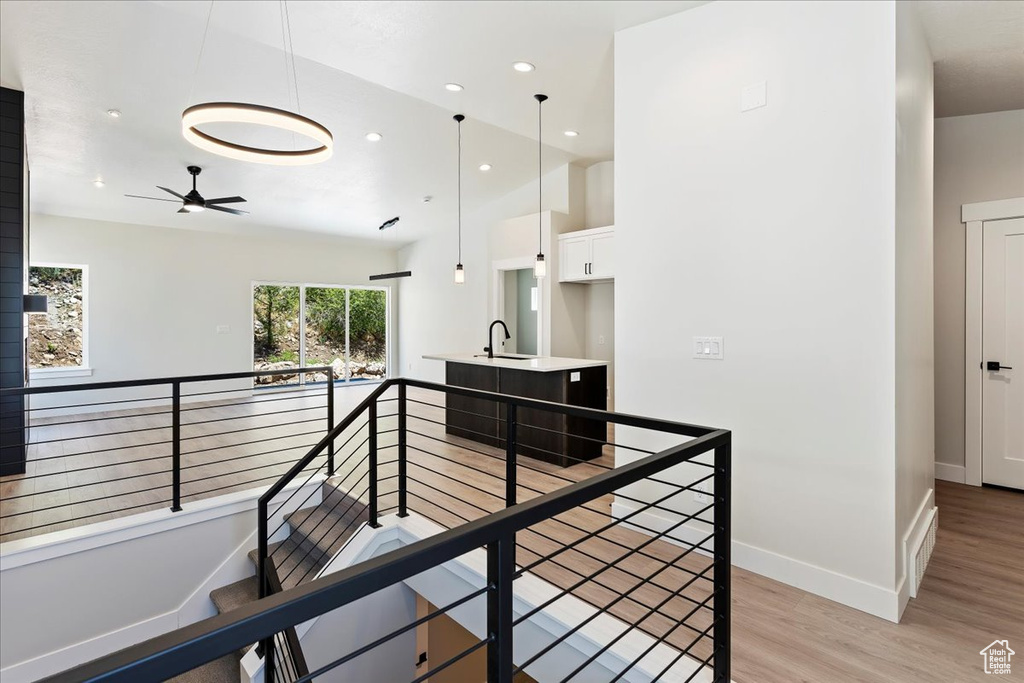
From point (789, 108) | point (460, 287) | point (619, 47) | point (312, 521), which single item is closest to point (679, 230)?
point (789, 108)

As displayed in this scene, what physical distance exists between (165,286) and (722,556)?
914 cm

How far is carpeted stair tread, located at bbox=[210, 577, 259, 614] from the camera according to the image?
3.70 metres

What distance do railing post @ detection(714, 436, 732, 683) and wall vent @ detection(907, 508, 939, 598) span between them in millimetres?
1454

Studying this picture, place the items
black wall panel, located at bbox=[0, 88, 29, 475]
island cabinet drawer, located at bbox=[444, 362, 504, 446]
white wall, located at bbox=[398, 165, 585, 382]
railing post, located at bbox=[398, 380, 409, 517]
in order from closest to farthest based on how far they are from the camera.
→ railing post, located at bbox=[398, 380, 409, 517] → black wall panel, located at bbox=[0, 88, 29, 475] → island cabinet drawer, located at bbox=[444, 362, 504, 446] → white wall, located at bbox=[398, 165, 585, 382]

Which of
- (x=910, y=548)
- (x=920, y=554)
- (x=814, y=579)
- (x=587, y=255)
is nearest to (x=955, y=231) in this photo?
(x=920, y=554)

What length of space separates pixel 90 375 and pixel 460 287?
565 centimetres

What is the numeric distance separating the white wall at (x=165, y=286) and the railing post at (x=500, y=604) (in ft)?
28.8

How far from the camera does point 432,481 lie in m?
4.24

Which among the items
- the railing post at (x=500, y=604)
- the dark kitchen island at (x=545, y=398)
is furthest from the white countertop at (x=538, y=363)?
the railing post at (x=500, y=604)

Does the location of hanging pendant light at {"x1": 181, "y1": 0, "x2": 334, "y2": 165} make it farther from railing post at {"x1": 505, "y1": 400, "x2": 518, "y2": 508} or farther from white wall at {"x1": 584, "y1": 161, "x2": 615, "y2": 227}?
white wall at {"x1": 584, "y1": 161, "x2": 615, "y2": 227}

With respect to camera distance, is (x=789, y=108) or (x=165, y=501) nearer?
(x=789, y=108)

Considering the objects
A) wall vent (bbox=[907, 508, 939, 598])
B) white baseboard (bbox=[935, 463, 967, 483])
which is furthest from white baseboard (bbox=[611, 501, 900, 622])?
white baseboard (bbox=[935, 463, 967, 483])

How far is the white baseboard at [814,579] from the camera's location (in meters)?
2.37

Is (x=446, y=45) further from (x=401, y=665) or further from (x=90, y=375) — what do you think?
(x=90, y=375)
